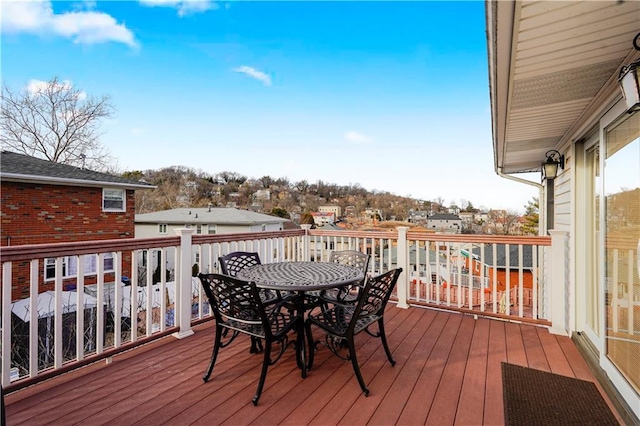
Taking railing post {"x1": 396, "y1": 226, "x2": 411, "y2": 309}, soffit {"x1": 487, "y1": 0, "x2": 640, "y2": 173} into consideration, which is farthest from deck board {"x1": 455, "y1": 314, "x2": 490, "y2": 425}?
soffit {"x1": 487, "y1": 0, "x2": 640, "y2": 173}

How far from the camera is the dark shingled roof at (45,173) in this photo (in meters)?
9.17

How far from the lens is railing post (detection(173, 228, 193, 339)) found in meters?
3.09

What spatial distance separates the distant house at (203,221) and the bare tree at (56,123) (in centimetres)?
432

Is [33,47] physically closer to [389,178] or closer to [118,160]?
[118,160]

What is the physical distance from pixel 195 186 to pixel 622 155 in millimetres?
27957

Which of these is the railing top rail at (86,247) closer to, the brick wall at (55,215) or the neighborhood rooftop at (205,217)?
the brick wall at (55,215)

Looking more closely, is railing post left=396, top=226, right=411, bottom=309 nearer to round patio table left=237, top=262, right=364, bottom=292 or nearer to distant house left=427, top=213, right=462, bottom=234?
round patio table left=237, top=262, right=364, bottom=292

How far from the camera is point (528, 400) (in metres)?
2.11

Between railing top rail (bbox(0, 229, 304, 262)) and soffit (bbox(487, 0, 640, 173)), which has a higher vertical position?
soffit (bbox(487, 0, 640, 173))

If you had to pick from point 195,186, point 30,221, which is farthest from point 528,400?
point 195,186

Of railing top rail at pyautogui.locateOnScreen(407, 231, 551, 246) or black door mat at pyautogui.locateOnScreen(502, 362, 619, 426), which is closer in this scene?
black door mat at pyautogui.locateOnScreen(502, 362, 619, 426)

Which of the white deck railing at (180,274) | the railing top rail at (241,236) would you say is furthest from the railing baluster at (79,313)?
the railing top rail at (241,236)

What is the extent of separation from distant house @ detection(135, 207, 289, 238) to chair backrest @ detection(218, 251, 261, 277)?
1419 cm

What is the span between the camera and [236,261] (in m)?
3.36
